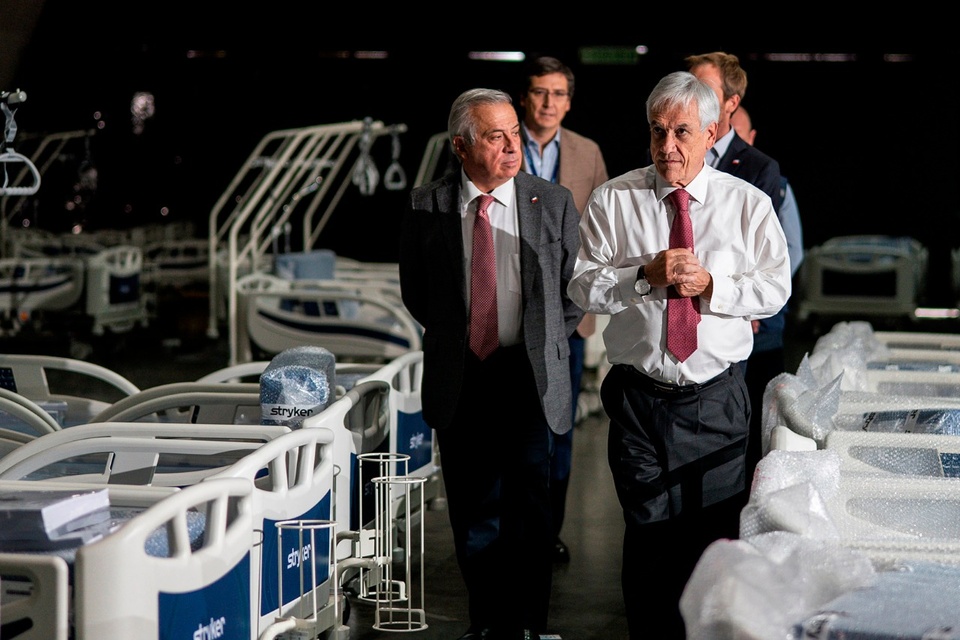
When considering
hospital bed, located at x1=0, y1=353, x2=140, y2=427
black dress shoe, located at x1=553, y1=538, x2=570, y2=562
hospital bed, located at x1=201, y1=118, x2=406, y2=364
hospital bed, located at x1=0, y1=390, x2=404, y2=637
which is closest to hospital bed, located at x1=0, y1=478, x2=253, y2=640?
hospital bed, located at x1=0, y1=390, x2=404, y2=637

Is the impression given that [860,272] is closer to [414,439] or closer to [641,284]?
Result: [414,439]

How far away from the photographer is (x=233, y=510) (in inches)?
108

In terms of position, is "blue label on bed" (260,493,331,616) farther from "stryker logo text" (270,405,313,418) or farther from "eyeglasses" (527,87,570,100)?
"eyeglasses" (527,87,570,100)

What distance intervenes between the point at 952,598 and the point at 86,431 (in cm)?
202

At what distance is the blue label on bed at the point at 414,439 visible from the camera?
4.20 metres

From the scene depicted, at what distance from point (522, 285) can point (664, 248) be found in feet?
1.70

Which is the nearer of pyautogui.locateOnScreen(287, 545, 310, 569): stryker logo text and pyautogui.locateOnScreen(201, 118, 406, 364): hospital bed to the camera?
pyautogui.locateOnScreen(287, 545, 310, 569): stryker logo text

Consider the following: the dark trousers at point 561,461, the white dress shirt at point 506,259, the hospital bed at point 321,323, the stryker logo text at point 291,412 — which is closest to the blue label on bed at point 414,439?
the dark trousers at point 561,461

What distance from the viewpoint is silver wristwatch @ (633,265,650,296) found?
264cm

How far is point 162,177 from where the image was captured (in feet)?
48.2

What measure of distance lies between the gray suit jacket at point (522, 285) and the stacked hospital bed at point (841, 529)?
22.1 inches

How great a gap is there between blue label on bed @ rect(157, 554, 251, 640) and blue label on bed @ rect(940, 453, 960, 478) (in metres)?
1.64

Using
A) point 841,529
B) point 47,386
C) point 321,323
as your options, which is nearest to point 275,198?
point 321,323

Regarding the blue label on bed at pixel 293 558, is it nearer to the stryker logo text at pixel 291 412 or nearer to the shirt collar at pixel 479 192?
the stryker logo text at pixel 291 412
